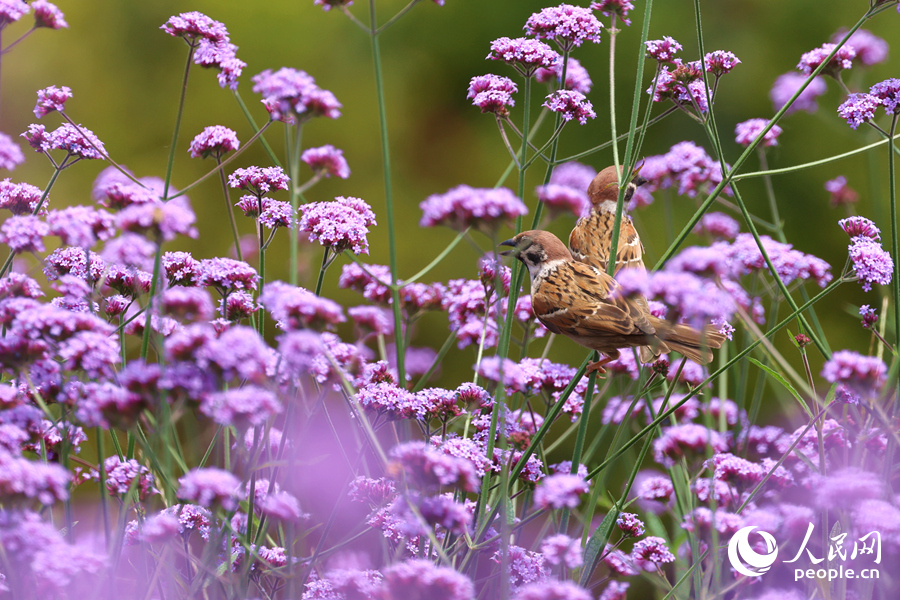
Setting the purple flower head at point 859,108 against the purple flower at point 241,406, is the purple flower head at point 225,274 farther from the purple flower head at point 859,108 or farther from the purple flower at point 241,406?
the purple flower head at point 859,108

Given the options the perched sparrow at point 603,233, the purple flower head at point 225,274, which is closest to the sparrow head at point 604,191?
the perched sparrow at point 603,233

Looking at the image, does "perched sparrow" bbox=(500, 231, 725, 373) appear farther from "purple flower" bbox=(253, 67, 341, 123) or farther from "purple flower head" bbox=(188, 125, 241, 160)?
"purple flower head" bbox=(188, 125, 241, 160)

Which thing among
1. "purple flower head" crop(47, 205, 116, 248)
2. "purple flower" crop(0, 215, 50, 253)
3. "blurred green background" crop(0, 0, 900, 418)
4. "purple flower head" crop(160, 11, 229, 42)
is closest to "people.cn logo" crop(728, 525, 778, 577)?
"purple flower head" crop(47, 205, 116, 248)

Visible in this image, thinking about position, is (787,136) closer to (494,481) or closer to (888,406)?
(888,406)

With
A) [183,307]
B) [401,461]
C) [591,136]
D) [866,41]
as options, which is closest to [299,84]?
[183,307]

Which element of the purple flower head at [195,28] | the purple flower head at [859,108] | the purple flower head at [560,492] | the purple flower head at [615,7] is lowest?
the purple flower head at [560,492]

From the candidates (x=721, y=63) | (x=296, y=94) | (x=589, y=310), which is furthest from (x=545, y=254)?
(x=296, y=94)
